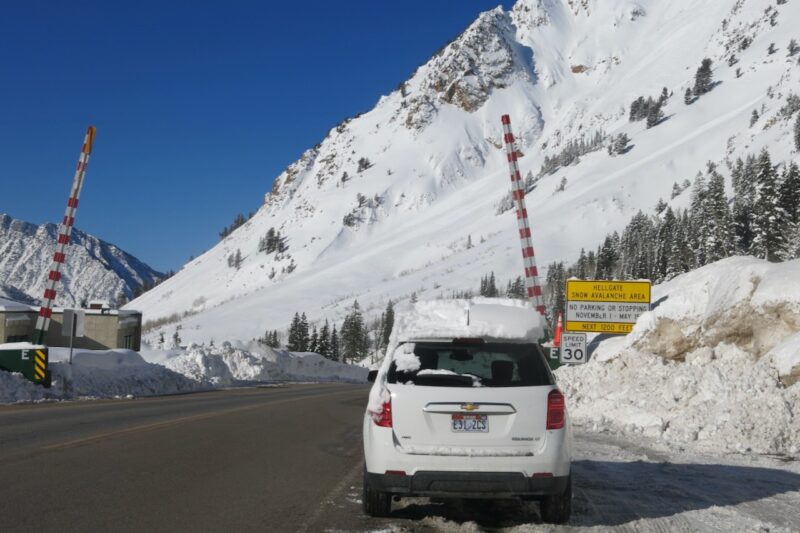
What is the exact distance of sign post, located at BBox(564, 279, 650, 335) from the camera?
76.5 feet

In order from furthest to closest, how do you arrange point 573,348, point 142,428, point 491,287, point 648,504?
point 491,287
point 573,348
point 142,428
point 648,504

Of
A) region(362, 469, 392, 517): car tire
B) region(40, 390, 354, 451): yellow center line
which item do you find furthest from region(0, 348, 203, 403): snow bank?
region(362, 469, 392, 517): car tire

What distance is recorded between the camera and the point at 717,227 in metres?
71.0

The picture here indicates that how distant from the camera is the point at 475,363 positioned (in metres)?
10.3

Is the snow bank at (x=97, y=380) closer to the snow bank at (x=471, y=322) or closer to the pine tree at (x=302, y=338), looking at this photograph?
the snow bank at (x=471, y=322)

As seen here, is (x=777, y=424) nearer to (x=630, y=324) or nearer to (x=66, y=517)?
(x=66, y=517)

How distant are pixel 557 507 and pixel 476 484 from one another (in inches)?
34.1

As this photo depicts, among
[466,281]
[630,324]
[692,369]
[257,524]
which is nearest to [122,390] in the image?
[630,324]

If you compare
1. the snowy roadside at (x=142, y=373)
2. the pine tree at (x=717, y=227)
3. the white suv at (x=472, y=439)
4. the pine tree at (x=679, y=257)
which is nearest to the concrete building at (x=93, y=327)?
the snowy roadside at (x=142, y=373)

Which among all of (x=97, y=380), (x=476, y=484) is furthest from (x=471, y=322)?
(x=97, y=380)

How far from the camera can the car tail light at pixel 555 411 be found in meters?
6.37

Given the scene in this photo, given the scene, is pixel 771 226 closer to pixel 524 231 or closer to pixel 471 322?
pixel 524 231

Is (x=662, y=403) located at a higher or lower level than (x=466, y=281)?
lower

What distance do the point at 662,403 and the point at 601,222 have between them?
180352 mm
